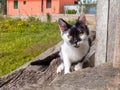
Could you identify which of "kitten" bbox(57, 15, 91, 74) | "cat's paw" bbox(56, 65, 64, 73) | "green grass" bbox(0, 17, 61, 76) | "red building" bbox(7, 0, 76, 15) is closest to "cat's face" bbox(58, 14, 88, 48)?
"kitten" bbox(57, 15, 91, 74)

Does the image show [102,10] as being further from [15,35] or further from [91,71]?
[15,35]

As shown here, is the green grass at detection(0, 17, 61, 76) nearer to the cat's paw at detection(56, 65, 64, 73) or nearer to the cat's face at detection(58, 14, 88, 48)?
the cat's paw at detection(56, 65, 64, 73)

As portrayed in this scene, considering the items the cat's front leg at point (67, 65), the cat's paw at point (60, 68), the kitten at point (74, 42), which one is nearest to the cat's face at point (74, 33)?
the kitten at point (74, 42)

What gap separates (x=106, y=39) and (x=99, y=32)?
102 millimetres

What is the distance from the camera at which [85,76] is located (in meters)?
2.54

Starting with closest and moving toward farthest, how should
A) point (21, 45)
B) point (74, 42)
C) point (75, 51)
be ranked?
point (74, 42) → point (75, 51) → point (21, 45)

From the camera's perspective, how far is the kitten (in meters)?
3.30

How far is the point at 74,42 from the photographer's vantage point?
3.28 metres

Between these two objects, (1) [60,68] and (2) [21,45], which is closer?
→ (1) [60,68]

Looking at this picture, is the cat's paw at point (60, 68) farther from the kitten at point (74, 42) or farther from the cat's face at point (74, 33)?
the cat's face at point (74, 33)

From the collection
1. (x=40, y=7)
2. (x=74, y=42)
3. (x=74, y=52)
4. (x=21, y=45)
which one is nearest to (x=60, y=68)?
(x=74, y=52)

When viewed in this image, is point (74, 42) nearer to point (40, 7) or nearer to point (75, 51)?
point (75, 51)

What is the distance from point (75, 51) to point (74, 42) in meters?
Answer: 0.14

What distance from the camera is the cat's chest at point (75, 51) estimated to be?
11.1ft
